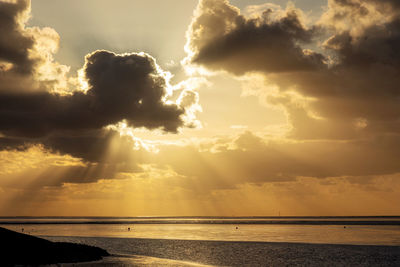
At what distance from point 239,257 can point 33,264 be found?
31.9m

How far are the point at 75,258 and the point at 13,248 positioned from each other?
7.05 meters

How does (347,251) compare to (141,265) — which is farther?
(347,251)

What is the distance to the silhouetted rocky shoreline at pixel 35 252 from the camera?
1790 inches

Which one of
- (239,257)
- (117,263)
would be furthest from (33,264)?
(239,257)

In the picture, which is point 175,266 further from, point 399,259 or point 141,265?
point 399,259

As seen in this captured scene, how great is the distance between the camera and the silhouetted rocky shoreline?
45.5m

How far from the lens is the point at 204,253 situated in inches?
2805

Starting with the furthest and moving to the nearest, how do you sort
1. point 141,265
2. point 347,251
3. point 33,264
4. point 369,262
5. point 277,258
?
point 347,251
point 277,258
point 369,262
point 141,265
point 33,264

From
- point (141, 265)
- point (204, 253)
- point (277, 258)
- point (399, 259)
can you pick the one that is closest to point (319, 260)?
point (277, 258)

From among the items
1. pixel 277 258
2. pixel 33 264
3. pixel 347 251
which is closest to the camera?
pixel 33 264

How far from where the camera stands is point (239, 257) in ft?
213

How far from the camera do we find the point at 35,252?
159ft

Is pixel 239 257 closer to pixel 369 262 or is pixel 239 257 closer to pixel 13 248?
pixel 369 262

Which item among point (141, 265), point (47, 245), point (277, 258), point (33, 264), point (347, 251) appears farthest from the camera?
point (347, 251)
